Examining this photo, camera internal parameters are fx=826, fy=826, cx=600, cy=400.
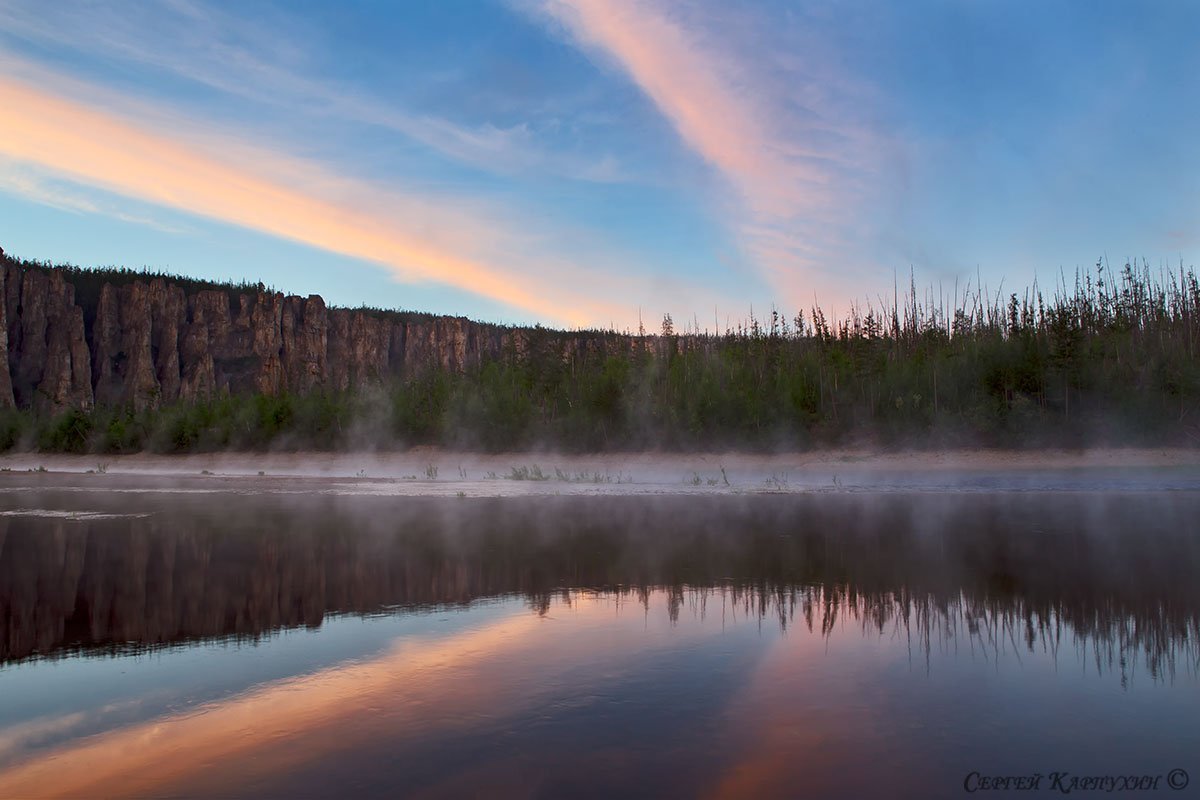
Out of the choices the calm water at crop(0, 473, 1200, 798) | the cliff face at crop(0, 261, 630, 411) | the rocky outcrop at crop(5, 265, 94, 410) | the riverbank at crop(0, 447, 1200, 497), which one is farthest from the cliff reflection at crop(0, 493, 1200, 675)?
the rocky outcrop at crop(5, 265, 94, 410)

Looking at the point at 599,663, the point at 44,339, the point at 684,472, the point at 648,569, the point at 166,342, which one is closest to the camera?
the point at 599,663

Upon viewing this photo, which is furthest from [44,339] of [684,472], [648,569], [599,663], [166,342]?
[599,663]

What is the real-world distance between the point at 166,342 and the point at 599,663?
10111 centimetres

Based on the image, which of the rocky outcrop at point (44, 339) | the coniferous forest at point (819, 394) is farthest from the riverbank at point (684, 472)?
the rocky outcrop at point (44, 339)

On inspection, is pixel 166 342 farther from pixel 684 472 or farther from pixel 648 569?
pixel 648 569

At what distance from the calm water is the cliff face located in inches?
2389

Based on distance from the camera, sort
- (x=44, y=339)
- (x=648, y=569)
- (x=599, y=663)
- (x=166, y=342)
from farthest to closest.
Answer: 1. (x=166, y=342)
2. (x=44, y=339)
3. (x=648, y=569)
4. (x=599, y=663)

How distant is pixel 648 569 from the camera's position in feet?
32.1

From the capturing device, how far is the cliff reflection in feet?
23.0

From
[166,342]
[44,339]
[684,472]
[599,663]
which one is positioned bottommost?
[599,663]

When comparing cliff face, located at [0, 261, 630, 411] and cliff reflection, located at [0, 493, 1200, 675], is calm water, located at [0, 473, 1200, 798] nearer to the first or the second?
cliff reflection, located at [0, 493, 1200, 675]

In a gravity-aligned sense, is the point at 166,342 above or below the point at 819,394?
above

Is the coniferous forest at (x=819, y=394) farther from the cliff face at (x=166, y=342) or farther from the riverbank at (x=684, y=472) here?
the cliff face at (x=166, y=342)

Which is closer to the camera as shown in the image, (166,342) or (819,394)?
(819,394)
